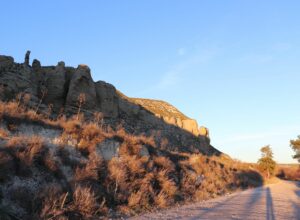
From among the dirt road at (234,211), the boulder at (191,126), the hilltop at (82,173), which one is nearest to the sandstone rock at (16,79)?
the hilltop at (82,173)

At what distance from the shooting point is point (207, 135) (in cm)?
7094

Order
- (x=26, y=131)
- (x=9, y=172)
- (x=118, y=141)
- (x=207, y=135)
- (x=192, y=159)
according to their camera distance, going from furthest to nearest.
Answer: (x=207, y=135) → (x=192, y=159) → (x=118, y=141) → (x=26, y=131) → (x=9, y=172)

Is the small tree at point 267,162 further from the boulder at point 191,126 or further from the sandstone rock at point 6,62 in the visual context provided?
the sandstone rock at point 6,62

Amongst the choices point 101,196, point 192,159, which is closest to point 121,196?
point 101,196

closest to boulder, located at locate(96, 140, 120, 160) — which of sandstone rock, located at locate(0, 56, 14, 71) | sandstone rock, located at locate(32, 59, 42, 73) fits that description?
sandstone rock, located at locate(0, 56, 14, 71)

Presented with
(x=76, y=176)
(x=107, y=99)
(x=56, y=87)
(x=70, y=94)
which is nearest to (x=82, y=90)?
(x=70, y=94)

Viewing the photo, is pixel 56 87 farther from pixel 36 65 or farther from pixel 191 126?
pixel 191 126

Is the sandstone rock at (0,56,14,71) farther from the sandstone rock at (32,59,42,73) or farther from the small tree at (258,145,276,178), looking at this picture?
the small tree at (258,145,276,178)

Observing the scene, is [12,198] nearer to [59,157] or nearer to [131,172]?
[59,157]

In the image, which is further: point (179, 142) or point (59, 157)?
point (179, 142)

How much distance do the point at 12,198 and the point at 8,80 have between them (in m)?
28.4

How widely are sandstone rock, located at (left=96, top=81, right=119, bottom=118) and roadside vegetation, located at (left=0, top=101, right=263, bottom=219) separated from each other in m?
26.0

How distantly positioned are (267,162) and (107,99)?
3479 centimetres

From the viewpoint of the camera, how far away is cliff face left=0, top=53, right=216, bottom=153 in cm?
3494
